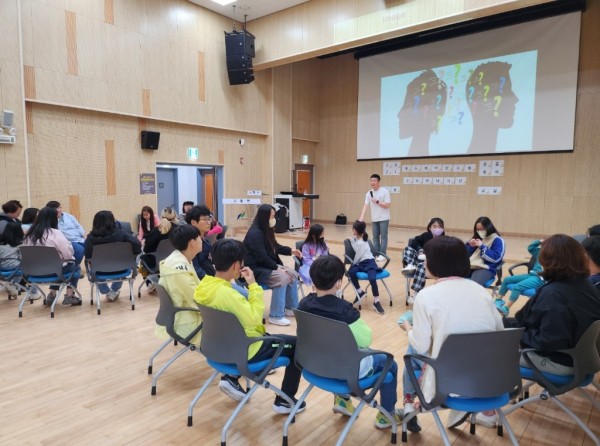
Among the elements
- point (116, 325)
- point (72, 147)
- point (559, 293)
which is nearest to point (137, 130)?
point (72, 147)

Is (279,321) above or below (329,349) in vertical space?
below

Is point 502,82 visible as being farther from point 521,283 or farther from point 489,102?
point 521,283

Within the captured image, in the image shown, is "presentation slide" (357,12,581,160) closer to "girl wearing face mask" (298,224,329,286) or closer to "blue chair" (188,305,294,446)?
"girl wearing face mask" (298,224,329,286)

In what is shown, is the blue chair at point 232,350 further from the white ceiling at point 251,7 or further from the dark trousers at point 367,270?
the white ceiling at point 251,7

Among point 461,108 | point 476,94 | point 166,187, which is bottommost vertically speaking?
point 166,187

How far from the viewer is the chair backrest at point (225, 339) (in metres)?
2.15

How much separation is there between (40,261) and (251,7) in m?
7.74

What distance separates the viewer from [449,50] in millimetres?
10258

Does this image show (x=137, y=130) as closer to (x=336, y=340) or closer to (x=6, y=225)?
(x=6, y=225)

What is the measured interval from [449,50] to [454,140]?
2296 millimetres

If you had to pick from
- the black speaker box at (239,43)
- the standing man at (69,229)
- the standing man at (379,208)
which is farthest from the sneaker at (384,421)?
the black speaker box at (239,43)

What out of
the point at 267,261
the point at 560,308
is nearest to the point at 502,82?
the point at 267,261

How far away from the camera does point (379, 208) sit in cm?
731

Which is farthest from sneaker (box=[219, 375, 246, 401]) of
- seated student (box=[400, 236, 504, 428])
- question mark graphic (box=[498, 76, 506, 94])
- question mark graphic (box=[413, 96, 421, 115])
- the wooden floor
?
question mark graphic (box=[413, 96, 421, 115])
